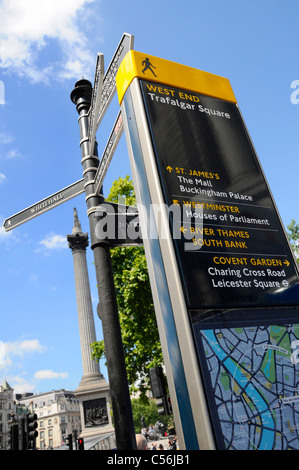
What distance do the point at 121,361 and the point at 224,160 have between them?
9.86 ft

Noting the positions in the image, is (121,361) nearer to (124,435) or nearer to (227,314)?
(124,435)

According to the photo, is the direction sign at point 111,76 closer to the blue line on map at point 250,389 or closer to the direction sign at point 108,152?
the direction sign at point 108,152

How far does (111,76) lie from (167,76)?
0.92 metres

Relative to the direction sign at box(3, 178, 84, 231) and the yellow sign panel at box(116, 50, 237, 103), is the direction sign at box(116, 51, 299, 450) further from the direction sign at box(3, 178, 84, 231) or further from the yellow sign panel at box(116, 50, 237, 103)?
the direction sign at box(3, 178, 84, 231)

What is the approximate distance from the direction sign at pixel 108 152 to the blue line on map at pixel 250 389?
3316 millimetres

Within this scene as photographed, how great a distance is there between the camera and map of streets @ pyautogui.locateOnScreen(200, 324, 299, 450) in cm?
315

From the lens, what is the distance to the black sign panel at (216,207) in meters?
3.82

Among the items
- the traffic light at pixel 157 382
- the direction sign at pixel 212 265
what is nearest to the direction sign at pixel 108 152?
the direction sign at pixel 212 265

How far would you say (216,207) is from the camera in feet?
14.4

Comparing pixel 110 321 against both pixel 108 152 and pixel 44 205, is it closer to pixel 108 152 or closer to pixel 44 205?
pixel 108 152

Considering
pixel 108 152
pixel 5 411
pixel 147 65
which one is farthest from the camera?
pixel 5 411

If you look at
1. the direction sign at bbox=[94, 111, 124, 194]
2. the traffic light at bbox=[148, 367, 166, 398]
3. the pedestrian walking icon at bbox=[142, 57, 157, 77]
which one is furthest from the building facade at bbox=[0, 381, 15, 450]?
the pedestrian walking icon at bbox=[142, 57, 157, 77]

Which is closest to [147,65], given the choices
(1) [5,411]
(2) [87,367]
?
(2) [87,367]

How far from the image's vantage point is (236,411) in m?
3.18
